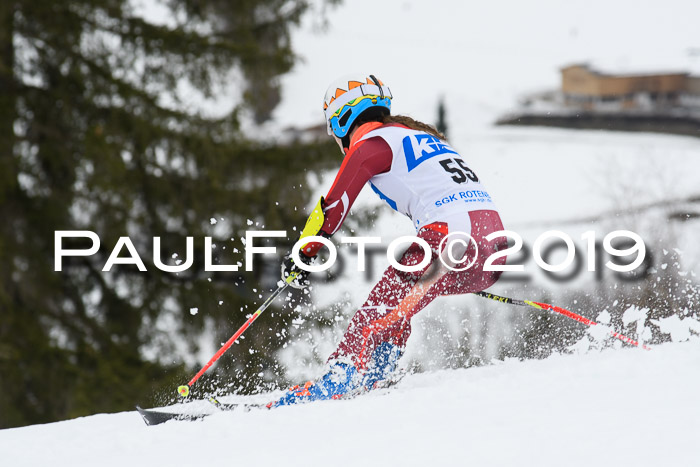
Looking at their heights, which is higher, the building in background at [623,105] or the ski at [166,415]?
the building in background at [623,105]

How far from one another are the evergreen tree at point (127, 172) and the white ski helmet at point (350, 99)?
17.6 feet

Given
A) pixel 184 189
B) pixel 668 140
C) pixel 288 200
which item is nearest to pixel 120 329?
pixel 184 189

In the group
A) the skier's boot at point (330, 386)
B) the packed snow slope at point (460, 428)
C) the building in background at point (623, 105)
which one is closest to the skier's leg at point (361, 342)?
the skier's boot at point (330, 386)

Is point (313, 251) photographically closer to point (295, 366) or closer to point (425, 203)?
point (425, 203)

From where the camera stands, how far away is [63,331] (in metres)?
10.1

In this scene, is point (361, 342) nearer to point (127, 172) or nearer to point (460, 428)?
point (460, 428)

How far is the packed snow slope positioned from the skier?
0.24m

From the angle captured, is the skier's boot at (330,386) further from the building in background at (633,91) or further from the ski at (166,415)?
the building in background at (633,91)

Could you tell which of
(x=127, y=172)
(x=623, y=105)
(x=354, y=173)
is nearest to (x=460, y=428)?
(x=354, y=173)

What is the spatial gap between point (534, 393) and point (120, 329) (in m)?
7.91

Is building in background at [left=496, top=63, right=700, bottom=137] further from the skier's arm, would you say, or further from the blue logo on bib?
the skier's arm

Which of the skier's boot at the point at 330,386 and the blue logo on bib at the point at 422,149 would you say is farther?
the skier's boot at the point at 330,386

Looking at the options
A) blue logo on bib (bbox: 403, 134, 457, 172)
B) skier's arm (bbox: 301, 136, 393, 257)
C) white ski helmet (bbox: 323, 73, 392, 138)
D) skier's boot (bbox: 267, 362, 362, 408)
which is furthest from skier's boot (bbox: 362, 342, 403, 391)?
white ski helmet (bbox: 323, 73, 392, 138)

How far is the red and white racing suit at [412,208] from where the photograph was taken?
3.66 m
